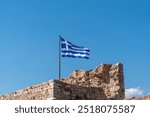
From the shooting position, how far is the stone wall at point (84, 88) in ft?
60.4

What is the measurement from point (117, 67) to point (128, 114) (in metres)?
7.50

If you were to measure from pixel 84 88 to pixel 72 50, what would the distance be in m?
2.16

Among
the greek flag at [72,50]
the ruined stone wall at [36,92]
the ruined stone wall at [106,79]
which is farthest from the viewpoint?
the ruined stone wall at [106,79]

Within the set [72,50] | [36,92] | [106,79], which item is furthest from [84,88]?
[106,79]

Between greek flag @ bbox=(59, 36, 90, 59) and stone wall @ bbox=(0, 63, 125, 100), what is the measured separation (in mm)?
1329

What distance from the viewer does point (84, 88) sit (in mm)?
19641

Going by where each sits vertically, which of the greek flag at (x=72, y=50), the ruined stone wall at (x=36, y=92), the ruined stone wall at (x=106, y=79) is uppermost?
the greek flag at (x=72, y=50)

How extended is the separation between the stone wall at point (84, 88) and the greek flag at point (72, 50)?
133 centimetres

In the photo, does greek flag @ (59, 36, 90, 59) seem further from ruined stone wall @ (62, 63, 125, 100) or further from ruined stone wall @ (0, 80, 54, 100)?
ruined stone wall @ (0, 80, 54, 100)

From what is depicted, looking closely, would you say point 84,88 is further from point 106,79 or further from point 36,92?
point 106,79

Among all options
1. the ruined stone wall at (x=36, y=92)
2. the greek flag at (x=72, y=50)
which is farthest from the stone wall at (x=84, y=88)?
the greek flag at (x=72, y=50)

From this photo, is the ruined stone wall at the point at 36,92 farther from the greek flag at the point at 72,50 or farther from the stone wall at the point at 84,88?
the greek flag at the point at 72,50

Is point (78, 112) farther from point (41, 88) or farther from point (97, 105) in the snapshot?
point (41, 88)

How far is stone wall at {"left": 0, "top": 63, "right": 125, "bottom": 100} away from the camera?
1842 cm
